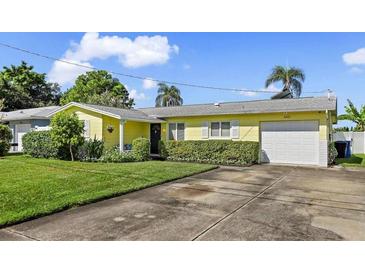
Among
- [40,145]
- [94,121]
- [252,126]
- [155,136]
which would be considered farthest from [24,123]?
[252,126]

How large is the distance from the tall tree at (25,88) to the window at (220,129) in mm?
28063

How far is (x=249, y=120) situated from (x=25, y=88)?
36284 millimetres

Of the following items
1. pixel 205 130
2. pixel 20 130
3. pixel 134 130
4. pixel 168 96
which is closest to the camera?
pixel 205 130

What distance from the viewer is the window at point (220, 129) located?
50.3 ft

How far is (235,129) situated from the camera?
15.0 m

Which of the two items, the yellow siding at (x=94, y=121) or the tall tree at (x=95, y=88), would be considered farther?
the tall tree at (x=95, y=88)

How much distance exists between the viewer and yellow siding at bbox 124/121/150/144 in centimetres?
1672

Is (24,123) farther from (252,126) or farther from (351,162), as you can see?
(351,162)

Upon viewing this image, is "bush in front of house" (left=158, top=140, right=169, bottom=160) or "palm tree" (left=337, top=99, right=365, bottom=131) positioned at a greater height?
"palm tree" (left=337, top=99, right=365, bottom=131)

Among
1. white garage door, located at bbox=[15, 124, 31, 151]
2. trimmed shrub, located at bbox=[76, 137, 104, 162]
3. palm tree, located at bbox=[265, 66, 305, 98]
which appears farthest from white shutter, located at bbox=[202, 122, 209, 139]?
palm tree, located at bbox=[265, 66, 305, 98]

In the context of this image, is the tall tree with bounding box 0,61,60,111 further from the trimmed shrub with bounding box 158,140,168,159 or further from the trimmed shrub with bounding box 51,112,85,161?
the trimmed shrub with bounding box 158,140,168,159

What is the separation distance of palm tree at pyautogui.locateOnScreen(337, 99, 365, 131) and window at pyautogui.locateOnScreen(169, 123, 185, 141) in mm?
16685

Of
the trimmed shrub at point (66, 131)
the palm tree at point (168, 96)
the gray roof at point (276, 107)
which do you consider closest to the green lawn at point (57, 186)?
the trimmed shrub at point (66, 131)

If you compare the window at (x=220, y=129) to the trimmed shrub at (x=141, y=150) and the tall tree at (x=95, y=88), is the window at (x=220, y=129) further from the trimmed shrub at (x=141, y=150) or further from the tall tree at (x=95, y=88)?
the tall tree at (x=95, y=88)
